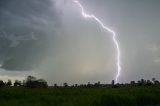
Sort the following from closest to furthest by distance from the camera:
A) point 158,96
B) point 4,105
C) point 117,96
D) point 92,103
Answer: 1. point 4,105
2. point 92,103
3. point 117,96
4. point 158,96

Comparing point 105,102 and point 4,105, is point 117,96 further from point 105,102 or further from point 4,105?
point 4,105

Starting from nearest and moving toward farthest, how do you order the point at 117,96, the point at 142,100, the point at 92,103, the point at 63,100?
1. the point at 92,103
2. the point at 63,100
3. the point at 117,96
4. the point at 142,100

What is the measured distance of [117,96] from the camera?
3184cm

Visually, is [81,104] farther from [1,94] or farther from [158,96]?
[158,96]

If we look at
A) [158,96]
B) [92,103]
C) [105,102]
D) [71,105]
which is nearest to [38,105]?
[71,105]

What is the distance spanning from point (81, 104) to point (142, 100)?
11.6m

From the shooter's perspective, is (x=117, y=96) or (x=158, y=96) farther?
(x=158, y=96)

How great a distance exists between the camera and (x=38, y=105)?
25531 millimetres

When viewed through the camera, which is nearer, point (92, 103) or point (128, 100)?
point (92, 103)

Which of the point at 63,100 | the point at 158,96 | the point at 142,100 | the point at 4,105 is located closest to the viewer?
the point at 4,105

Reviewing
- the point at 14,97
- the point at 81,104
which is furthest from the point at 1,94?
the point at 81,104

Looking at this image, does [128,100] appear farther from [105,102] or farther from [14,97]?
[14,97]

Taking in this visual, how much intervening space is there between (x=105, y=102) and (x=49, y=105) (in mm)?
6180

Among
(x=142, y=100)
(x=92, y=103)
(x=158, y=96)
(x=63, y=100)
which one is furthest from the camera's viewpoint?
(x=158, y=96)
